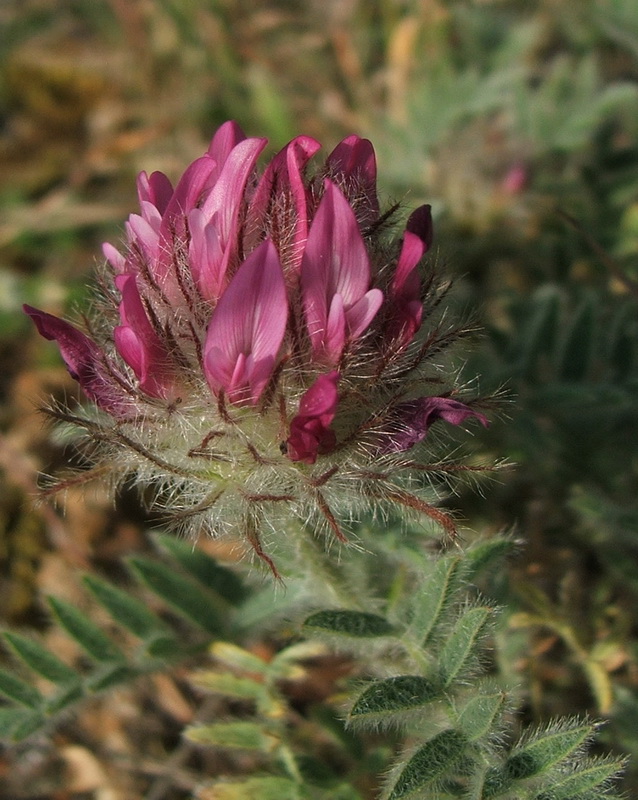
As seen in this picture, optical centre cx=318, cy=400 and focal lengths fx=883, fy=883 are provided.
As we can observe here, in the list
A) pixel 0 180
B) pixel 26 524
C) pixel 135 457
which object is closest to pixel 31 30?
pixel 0 180

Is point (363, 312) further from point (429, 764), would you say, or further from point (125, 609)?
point (125, 609)

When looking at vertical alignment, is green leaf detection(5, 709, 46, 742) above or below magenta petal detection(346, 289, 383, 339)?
below

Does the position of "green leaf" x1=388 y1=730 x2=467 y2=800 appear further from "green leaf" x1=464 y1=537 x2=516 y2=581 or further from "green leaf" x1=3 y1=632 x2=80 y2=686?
"green leaf" x1=3 y1=632 x2=80 y2=686

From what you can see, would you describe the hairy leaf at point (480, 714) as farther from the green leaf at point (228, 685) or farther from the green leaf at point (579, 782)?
the green leaf at point (228, 685)

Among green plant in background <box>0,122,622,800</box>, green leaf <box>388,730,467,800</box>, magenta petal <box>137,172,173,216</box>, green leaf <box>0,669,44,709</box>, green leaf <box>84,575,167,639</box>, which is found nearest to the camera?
green leaf <box>388,730,467,800</box>

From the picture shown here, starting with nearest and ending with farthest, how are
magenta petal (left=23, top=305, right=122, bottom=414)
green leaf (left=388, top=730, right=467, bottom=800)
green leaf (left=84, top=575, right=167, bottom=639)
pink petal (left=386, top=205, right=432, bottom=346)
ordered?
green leaf (left=388, top=730, right=467, bottom=800) < pink petal (left=386, top=205, right=432, bottom=346) < magenta petal (left=23, top=305, right=122, bottom=414) < green leaf (left=84, top=575, right=167, bottom=639)

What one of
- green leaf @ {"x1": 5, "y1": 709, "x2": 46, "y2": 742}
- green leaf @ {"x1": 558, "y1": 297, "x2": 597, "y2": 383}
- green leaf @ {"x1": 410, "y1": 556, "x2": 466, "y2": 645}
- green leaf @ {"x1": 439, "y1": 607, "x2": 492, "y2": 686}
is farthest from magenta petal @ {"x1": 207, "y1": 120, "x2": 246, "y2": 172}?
green leaf @ {"x1": 5, "y1": 709, "x2": 46, "y2": 742}

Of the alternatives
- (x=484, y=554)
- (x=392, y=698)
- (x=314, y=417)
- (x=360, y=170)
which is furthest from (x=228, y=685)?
(x=360, y=170)
